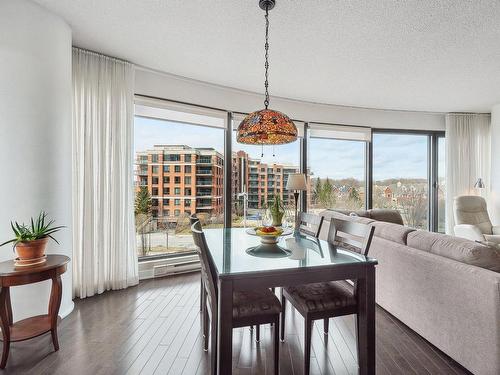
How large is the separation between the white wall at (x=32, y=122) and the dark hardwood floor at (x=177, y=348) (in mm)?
430

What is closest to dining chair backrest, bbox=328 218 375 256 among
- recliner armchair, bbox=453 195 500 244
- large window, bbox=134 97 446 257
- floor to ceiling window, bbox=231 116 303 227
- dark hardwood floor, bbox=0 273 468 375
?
dark hardwood floor, bbox=0 273 468 375

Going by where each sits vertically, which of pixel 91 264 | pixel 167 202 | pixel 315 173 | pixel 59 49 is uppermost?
pixel 59 49

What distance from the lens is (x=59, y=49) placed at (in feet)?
8.08

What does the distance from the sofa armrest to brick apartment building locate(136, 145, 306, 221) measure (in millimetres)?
3228

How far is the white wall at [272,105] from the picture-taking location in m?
3.65

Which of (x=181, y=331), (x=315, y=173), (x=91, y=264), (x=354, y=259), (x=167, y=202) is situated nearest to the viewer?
(x=354, y=259)

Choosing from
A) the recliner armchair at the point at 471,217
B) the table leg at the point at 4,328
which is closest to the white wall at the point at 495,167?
the recliner armchair at the point at 471,217

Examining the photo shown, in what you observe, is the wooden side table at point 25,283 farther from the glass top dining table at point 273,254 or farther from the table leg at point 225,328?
the table leg at point 225,328

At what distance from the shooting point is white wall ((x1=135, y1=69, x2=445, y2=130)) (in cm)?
365

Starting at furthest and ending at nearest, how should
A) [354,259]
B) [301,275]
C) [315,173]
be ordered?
[315,173], [354,259], [301,275]

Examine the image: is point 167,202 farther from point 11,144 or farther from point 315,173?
point 315,173

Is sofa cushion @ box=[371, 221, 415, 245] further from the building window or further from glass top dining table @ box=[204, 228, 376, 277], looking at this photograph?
the building window

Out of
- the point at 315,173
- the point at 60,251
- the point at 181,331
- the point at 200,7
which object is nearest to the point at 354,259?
the point at 181,331

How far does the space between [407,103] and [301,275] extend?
4.49 m
